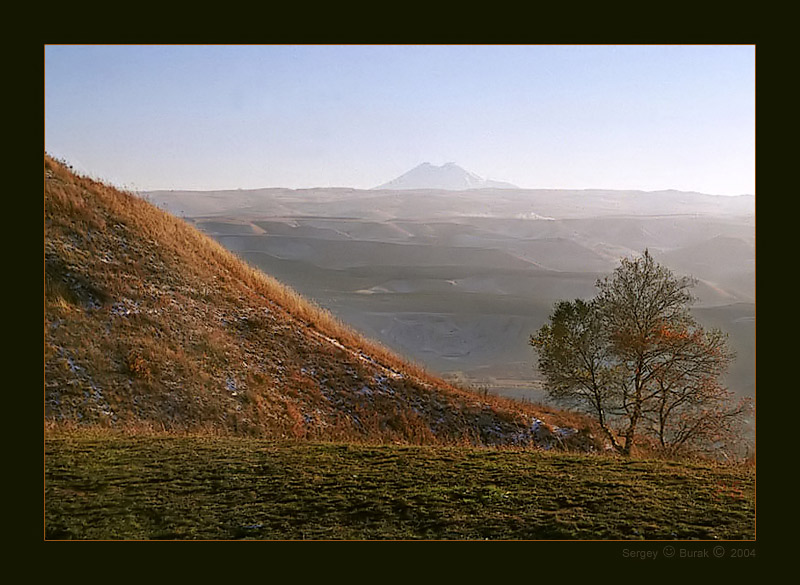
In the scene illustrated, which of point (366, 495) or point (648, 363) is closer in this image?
point (366, 495)

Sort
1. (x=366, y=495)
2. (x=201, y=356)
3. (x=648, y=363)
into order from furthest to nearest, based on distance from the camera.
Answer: (x=648, y=363), (x=201, y=356), (x=366, y=495)

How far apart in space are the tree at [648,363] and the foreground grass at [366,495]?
938 cm

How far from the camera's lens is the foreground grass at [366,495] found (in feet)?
38.7

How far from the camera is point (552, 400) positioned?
28.0m

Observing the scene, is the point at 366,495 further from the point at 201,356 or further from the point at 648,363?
the point at 648,363

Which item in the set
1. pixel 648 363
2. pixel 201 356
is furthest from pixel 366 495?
pixel 648 363

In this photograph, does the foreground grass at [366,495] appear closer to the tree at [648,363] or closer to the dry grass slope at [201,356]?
the dry grass slope at [201,356]

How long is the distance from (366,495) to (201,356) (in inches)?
505

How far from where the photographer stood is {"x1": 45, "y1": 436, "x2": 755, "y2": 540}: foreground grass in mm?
11805

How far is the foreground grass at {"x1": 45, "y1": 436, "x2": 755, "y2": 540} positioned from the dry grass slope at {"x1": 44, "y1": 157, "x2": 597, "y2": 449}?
179 inches

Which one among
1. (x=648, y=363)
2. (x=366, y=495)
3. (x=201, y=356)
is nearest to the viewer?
(x=366, y=495)

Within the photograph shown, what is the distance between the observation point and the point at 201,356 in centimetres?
2420

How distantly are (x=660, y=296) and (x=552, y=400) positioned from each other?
5720 mm
